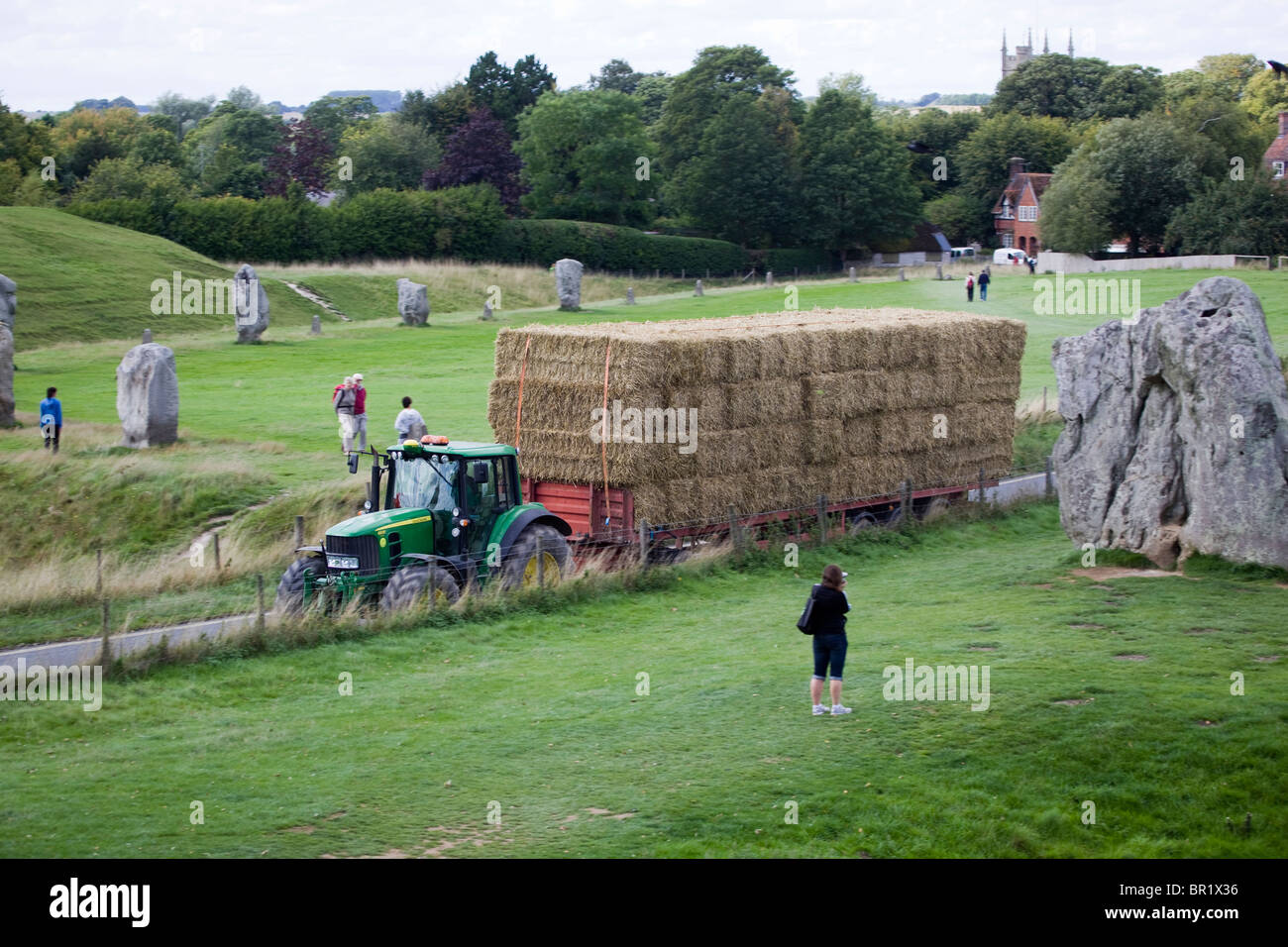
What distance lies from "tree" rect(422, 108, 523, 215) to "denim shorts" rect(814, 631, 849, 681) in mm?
82696

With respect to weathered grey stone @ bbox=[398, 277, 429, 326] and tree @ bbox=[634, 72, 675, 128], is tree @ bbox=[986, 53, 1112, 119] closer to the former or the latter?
tree @ bbox=[634, 72, 675, 128]

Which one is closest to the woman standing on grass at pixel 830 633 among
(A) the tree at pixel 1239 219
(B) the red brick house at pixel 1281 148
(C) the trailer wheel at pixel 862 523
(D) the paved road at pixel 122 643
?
(D) the paved road at pixel 122 643

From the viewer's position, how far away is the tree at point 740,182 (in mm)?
95125

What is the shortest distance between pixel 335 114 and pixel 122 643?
4805 inches

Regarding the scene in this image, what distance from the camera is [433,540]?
19.9m

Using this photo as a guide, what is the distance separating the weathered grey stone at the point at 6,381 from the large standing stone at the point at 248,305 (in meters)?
17.7

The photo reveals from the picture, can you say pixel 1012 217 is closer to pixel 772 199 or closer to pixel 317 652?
pixel 772 199

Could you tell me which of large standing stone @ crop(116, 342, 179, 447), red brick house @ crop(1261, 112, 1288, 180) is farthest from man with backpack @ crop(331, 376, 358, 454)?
red brick house @ crop(1261, 112, 1288, 180)

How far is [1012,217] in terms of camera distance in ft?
353

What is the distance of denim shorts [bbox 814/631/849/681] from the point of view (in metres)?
14.3

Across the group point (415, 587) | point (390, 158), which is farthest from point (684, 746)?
point (390, 158)

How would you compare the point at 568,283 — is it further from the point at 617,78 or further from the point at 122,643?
the point at 617,78
